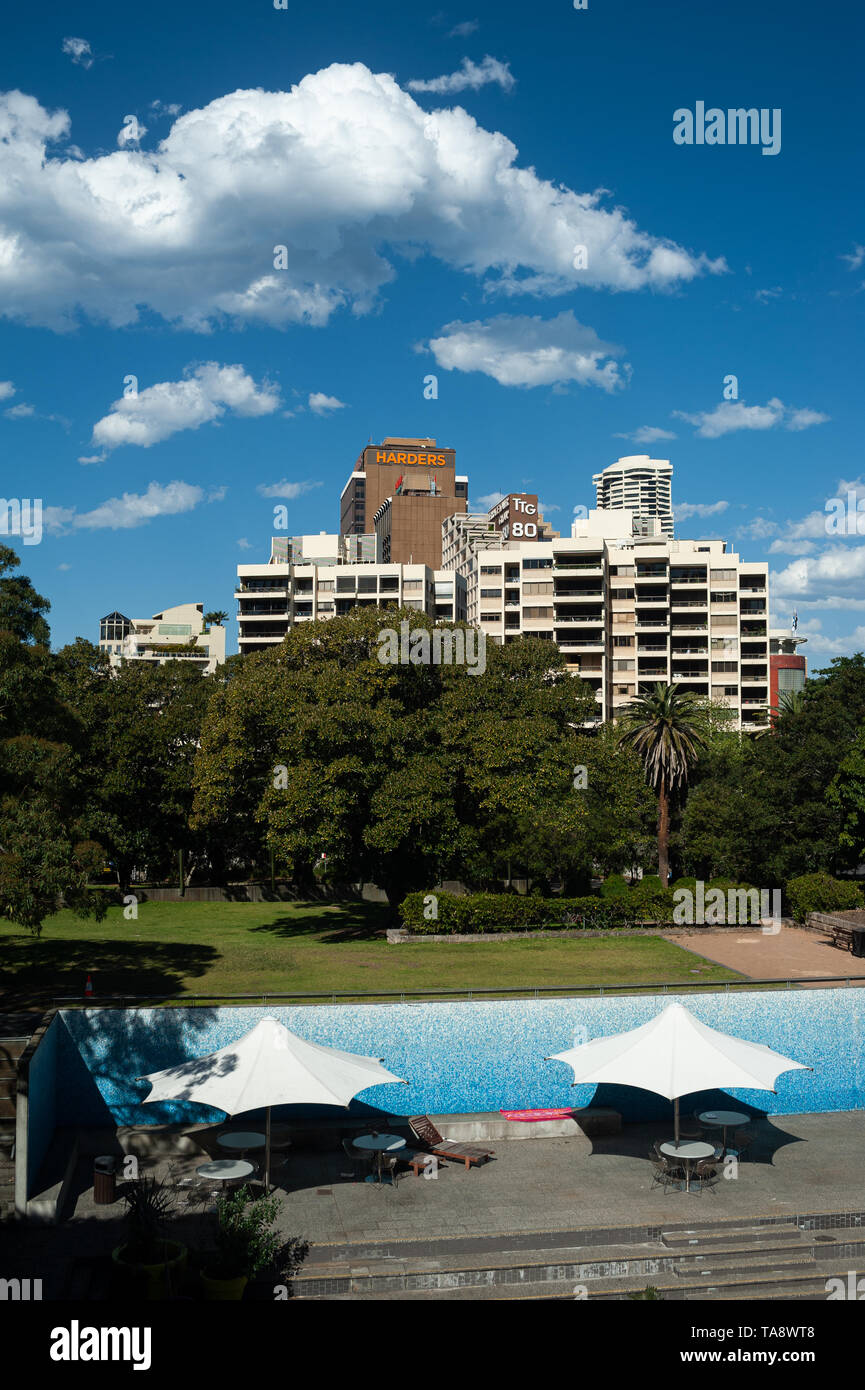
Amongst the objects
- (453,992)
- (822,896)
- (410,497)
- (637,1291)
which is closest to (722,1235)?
(637,1291)

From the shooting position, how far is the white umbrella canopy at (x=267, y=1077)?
17.1m

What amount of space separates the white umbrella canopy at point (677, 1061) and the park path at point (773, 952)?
37.7ft

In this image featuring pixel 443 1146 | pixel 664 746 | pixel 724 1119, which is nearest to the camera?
pixel 724 1119

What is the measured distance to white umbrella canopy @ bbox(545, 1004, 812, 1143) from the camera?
18.1 metres

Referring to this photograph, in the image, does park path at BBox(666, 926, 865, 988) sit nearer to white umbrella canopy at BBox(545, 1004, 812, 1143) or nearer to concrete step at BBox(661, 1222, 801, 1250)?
white umbrella canopy at BBox(545, 1004, 812, 1143)

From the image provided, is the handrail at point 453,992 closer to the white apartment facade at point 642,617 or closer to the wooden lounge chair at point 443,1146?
the wooden lounge chair at point 443,1146

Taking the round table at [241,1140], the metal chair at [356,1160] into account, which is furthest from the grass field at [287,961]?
the round table at [241,1140]

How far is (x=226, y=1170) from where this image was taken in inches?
667

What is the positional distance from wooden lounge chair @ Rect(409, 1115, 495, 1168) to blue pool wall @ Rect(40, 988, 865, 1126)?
201 centimetres

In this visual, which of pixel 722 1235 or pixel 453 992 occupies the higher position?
pixel 453 992

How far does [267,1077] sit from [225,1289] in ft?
15.0

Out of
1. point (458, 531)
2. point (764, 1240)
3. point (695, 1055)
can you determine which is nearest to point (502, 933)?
point (695, 1055)

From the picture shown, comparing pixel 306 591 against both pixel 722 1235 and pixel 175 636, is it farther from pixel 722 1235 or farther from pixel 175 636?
pixel 722 1235
